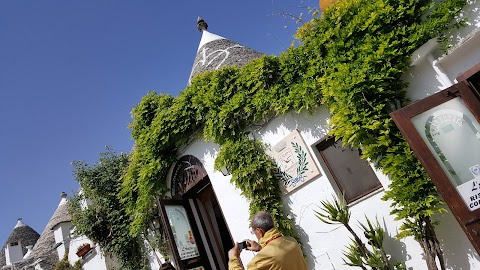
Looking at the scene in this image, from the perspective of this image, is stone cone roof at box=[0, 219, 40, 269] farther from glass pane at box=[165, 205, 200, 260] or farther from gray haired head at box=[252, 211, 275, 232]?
gray haired head at box=[252, 211, 275, 232]

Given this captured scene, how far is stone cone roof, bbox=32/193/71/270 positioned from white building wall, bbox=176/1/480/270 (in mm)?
12923

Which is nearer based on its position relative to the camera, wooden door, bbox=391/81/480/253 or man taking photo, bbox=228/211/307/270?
man taking photo, bbox=228/211/307/270

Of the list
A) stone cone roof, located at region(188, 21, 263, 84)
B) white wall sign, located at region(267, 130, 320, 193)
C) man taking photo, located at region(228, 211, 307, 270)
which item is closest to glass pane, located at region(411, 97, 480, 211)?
white wall sign, located at region(267, 130, 320, 193)

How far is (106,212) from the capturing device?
392 inches

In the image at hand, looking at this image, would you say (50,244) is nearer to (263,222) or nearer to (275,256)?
(263,222)

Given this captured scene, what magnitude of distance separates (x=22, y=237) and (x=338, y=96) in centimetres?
3439

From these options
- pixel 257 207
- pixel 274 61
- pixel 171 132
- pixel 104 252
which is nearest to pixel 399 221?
pixel 257 207

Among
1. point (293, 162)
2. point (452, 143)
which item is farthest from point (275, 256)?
point (293, 162)

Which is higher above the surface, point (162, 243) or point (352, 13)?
point (352, 13)

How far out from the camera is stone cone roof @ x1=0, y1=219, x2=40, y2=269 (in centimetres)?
2953

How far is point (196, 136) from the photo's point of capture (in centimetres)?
766

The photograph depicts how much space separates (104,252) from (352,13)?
8.99 m

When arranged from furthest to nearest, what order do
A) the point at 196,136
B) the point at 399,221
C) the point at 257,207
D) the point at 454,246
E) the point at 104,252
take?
the point at 104,252 < the point at 196,136 < the point at 257,207 < the point at 399,221 < the point at 454,246

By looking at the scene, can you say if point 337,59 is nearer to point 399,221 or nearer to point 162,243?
point 399,221
